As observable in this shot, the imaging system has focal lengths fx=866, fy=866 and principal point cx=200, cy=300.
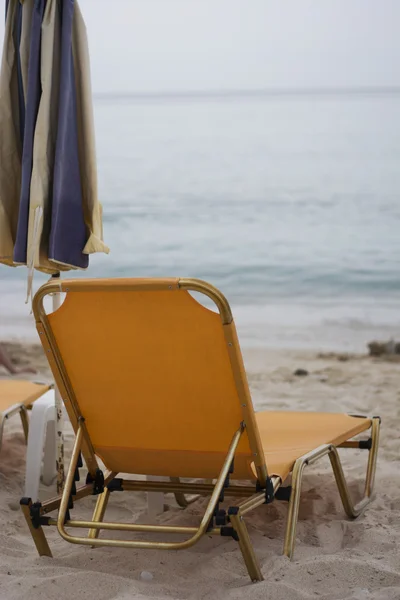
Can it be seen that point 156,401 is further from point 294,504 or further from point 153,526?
point 294,504

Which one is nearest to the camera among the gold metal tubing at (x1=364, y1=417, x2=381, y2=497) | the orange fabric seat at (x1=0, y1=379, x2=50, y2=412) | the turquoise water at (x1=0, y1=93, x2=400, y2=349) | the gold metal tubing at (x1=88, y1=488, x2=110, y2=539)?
the gold metal tubing at (x1=88, y1=488, x2=110, y2=539)

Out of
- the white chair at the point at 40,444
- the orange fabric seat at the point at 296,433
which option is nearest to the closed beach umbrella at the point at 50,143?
the white chair at the point at 40,444

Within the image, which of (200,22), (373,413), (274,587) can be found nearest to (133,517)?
(274,587)

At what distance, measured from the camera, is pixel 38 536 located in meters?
2.39

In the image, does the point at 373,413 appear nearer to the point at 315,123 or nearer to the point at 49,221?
the point at 49,221

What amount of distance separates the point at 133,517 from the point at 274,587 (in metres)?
0.92

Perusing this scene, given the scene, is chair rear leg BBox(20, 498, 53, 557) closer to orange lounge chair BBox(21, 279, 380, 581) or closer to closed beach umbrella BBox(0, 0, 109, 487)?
orange lounge chair BBox(21, 279, 380, 581)

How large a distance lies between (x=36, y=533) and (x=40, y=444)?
0.64 meters

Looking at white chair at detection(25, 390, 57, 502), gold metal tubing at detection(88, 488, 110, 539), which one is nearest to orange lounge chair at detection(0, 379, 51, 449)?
white chair at detection(25, 390, 57, 502)

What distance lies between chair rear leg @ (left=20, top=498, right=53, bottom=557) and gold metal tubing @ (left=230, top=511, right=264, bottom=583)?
55 centimetres

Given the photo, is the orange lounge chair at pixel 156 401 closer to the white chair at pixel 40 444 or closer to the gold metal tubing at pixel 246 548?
the gold metal tubing at pixel 246 548

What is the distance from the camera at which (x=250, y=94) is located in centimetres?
1028

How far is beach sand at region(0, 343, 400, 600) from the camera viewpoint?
221cm

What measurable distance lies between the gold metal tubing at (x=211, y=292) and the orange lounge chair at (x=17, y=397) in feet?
4.16
